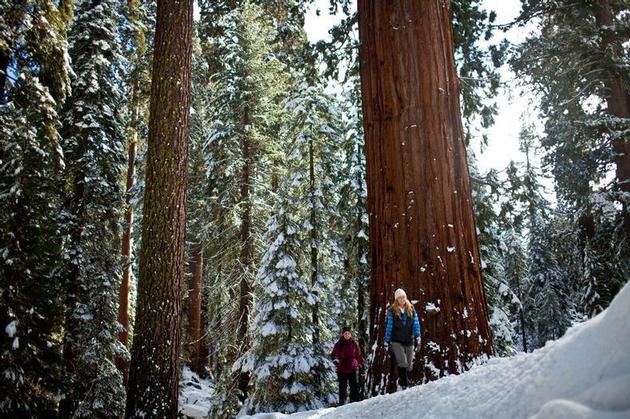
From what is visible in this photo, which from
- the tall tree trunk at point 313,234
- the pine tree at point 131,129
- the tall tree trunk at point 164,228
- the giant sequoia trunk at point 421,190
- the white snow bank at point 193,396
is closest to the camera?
the giant sequoia trunk at point 421,190

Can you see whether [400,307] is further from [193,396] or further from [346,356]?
[193,396]

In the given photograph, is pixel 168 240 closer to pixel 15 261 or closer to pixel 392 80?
pixel 392 80

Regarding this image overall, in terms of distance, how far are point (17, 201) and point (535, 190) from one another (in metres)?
29.4

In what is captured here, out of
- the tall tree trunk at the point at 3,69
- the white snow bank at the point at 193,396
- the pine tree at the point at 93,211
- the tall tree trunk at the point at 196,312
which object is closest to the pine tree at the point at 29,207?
the tall tree trunk at the point at 3,69

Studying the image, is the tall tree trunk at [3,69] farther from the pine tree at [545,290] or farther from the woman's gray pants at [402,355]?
the pine tree at [545,290]

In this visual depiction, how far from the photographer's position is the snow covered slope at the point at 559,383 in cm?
121

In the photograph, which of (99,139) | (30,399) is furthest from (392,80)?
(99,139)

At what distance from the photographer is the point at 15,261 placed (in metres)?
9.73

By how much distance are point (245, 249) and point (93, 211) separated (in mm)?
4970

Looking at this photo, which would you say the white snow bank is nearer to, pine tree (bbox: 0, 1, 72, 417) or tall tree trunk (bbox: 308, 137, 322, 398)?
tall tree trunk (bbox: 308, 137, 322, 398)

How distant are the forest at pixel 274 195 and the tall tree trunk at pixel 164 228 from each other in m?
0.02

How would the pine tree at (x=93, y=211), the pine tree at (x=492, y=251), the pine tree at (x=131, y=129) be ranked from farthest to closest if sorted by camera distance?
the pine tree at (x=131, y=129) < the pine tree at (x=93, y=211) < the pine tree at (x=492, y=251)

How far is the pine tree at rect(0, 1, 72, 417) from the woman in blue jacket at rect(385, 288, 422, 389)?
26.3ft

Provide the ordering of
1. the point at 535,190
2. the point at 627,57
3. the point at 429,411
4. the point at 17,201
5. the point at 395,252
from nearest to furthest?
the point at 429,411
the point at 395,252
the point at 17,201
the point at 627,57
the point at 535,190
